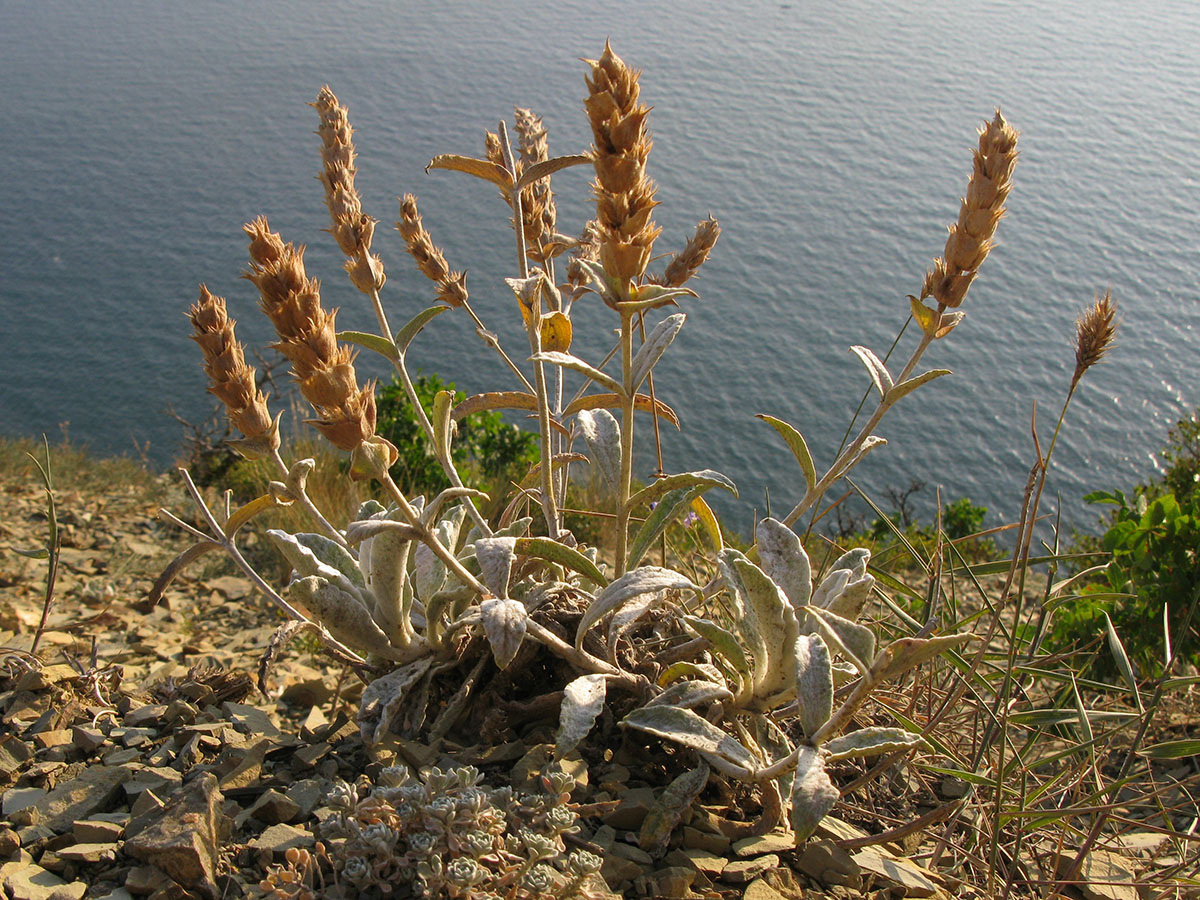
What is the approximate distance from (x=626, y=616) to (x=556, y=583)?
0.23m

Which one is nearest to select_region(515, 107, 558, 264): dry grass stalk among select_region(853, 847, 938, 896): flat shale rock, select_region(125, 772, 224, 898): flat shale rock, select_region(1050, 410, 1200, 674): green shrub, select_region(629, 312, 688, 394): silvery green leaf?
select_region(629, 312, 688, 394): silvery green leaf

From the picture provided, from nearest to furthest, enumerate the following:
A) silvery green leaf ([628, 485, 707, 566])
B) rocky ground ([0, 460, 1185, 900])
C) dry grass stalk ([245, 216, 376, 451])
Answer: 1. dry grass stalk ([245, 216, 376, 451])
2. rocky ground ([0, 460, 1185, 900])
3. silvery green leaf ([628, 485, 707, 566])

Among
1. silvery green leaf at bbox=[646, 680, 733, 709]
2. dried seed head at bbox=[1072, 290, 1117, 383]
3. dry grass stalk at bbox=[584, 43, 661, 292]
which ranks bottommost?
silvery green leaf at bbox=[646, 680, 733, 709]

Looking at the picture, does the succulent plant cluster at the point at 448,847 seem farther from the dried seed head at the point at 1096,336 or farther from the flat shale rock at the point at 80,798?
the dried seed head at the point at 1096,336

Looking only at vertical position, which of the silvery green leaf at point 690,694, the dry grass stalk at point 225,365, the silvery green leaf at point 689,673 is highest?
the dry grass stalk at point 225,365

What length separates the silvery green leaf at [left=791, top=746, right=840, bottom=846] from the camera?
1.37 meters

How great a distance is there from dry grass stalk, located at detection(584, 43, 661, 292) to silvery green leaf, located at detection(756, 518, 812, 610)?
614mm

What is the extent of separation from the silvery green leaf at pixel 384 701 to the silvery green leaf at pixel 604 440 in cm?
57

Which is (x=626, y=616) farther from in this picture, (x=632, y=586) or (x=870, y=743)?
(x=870, y=743)

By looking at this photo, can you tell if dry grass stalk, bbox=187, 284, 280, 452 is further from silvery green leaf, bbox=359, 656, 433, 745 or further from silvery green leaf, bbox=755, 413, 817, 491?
silvery green leaf, bbox=755, 413, 817, 491

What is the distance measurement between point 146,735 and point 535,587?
3.00 feet

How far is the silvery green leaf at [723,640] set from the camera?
5.43 ft

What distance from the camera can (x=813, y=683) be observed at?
150 centimetres

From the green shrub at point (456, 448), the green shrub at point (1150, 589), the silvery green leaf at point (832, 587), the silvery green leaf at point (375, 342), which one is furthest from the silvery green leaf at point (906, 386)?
the green shrub at point (456, 448)
